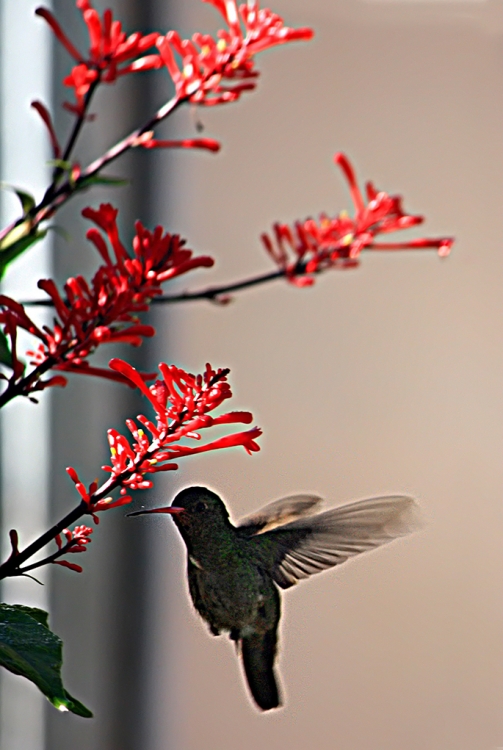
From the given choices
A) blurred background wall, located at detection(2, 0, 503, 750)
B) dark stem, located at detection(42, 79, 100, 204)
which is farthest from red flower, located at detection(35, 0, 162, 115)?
blurred background wall, located at detection(2, 0, 503, 750)

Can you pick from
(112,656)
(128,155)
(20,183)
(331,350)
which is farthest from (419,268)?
(112,656)

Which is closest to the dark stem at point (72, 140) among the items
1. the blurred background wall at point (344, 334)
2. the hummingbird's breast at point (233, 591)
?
the hummingbird's breast at point (233, 591)

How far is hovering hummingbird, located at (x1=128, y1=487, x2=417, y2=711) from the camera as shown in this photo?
0.25m

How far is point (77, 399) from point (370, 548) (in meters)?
0.80

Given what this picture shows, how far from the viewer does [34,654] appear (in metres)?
0.23

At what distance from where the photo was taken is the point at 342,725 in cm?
95

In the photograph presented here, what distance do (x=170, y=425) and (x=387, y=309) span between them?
954 mm

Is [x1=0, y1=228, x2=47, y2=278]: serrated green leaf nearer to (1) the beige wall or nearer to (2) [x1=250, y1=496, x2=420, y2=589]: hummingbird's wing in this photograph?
(2) [x1=250, y1=496, x2=420, y2=589]: hummingbird's wing

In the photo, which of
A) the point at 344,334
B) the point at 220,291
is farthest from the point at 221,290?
the point at 344,334

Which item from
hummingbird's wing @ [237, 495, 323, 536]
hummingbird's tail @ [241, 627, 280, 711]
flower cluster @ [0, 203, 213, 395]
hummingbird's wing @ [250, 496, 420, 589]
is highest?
flower cluster @ [0, 203, 213, 395]

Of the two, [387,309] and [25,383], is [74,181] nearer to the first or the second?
[25,383]

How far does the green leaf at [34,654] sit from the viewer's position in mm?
217

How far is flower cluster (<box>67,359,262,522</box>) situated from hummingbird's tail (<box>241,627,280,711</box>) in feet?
0.31

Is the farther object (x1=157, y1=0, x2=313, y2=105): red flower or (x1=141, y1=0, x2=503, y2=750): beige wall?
(x1=141, y1=0, x2=503, y2=750): beige wall
